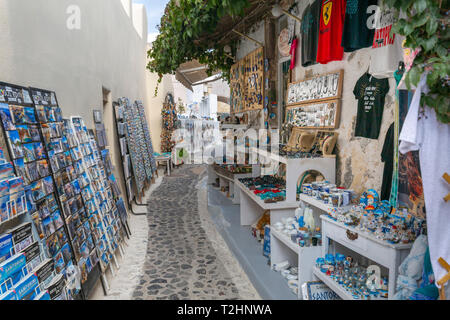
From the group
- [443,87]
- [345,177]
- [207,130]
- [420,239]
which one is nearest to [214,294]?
[345,177]

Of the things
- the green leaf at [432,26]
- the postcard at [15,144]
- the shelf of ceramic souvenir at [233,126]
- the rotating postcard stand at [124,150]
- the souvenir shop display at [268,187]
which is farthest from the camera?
the shelf of ceramic souvenir at [233,126]

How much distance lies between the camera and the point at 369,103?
3.03m

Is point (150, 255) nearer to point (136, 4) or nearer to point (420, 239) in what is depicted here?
point (420, 239)

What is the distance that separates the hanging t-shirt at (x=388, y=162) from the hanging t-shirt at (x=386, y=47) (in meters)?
0.56

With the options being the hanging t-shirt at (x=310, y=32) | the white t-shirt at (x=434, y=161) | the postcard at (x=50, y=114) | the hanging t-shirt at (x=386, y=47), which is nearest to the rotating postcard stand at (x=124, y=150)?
the postcard at (x=50, y=114)

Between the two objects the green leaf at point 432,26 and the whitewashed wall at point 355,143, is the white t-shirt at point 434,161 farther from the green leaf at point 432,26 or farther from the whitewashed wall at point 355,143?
the whitewashed wall at point 355,143

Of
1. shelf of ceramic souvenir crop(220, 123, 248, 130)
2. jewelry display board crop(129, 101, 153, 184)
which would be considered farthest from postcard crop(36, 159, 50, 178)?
jewelry display board crop(129, 101, 153, 184)

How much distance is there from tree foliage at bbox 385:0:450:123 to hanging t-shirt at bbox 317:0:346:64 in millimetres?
1617

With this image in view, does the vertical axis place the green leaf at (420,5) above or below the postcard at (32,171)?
above

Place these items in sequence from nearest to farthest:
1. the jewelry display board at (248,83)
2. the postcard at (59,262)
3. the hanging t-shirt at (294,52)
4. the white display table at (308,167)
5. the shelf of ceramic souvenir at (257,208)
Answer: the postcard at (59,262) < the white display table at (308,167) < the shelf of ceramic souvenir at (257,208) < the hanging t-shirt at (294,52) < the jewelry display board at (248,83)

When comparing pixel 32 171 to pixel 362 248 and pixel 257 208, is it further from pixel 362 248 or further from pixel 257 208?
pixel 257 208

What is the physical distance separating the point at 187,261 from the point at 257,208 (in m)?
1.57

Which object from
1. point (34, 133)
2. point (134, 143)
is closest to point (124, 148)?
point (134, 143)

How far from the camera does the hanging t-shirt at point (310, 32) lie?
3.58 meters
